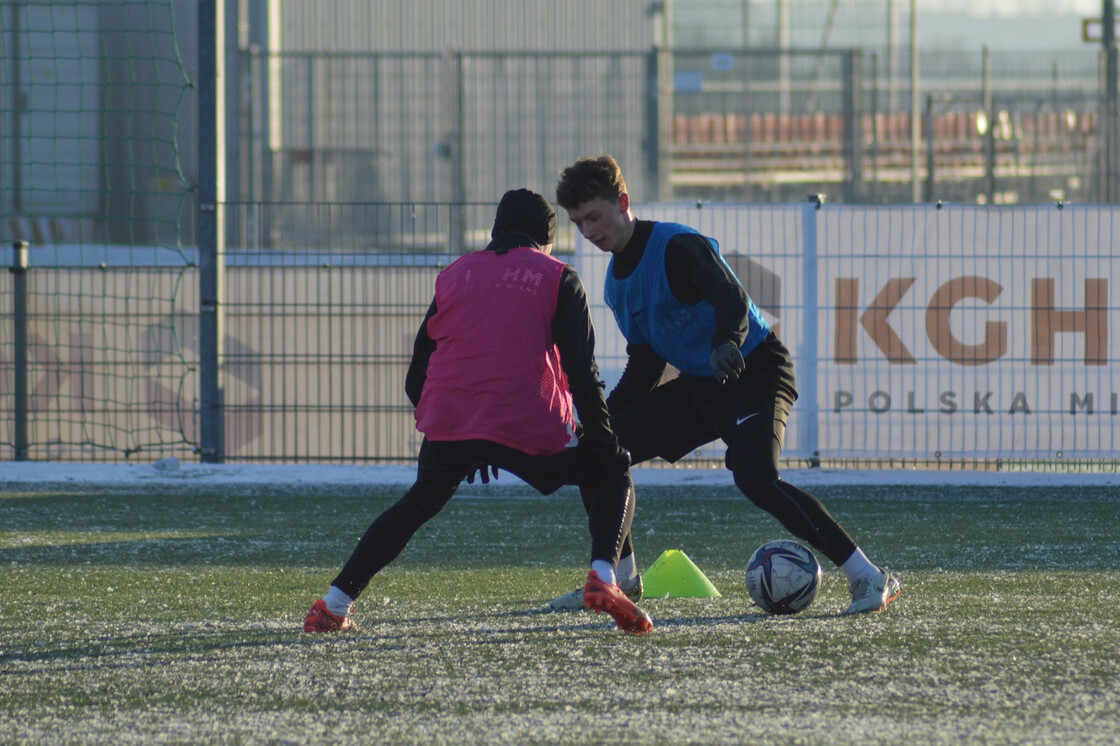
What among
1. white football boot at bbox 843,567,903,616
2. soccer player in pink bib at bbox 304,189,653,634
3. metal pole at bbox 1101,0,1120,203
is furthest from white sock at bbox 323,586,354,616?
metal pole at bbox 1101,0,1120,203

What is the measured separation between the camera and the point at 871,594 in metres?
4.59

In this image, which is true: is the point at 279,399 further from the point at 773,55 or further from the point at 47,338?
the point at 773,55

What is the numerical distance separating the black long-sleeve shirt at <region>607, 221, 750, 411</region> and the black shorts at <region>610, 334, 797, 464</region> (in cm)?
11

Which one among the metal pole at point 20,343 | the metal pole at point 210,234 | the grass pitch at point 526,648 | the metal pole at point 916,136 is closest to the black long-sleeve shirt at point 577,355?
the grass pitch at point 526,648

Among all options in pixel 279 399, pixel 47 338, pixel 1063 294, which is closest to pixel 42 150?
pixel 47 338

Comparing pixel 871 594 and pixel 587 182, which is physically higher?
pixel 587 182

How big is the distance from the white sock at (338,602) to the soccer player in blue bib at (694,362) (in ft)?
2.64

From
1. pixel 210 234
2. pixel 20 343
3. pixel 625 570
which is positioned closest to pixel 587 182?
pixel 625 570

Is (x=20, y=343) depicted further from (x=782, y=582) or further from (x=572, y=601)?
(x=782, y=582)

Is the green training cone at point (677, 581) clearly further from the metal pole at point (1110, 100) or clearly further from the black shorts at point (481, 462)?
the metal pole at point (1110, 100)

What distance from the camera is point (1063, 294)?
10.0m

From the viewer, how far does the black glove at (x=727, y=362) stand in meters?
4.32

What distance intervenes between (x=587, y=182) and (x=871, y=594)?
154 cm

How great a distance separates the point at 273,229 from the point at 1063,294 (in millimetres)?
7017
